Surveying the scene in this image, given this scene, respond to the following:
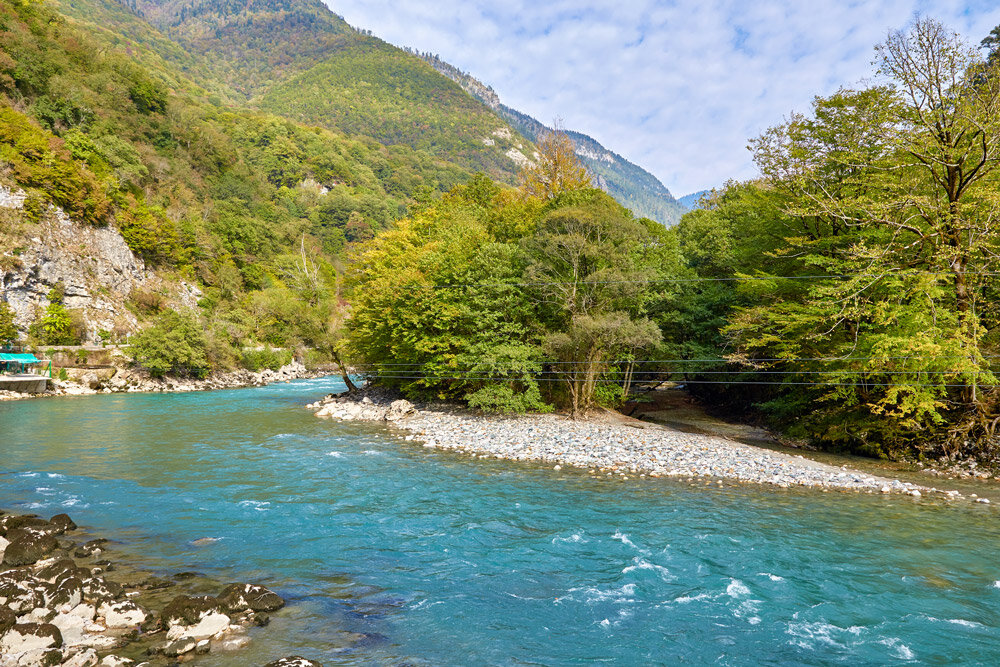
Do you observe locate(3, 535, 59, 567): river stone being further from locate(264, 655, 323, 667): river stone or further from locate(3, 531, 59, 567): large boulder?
locate(264, 655, 323, 667): river stone

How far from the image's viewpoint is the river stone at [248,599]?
7301 mm

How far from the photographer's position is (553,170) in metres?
36.4

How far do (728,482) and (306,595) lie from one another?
12188mm

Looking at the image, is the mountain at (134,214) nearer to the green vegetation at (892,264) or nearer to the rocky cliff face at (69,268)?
the rocky cliff face at (69,268)

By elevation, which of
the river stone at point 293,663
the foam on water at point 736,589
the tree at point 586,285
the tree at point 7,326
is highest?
the tree at point 586,285

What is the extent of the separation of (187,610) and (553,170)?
3458 cm

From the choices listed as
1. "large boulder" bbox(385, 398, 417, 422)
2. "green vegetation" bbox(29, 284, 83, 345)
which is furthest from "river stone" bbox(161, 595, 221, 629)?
"green vegetation" bbox(29, 284, 83, 345)

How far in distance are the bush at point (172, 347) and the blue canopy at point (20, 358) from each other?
6367 millimetres

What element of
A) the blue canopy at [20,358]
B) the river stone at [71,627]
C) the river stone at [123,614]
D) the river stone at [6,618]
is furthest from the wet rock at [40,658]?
the blue canopy at [20,358]

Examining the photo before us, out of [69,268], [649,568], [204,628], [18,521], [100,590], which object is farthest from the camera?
[69,268]

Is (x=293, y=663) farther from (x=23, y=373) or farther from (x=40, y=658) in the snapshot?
(x=23, y=373)

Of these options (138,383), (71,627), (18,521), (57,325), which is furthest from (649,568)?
(57,325)

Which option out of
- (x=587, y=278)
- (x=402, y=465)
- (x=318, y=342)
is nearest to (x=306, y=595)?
(x=402, y=465)

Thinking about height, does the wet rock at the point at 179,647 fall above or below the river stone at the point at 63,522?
above
